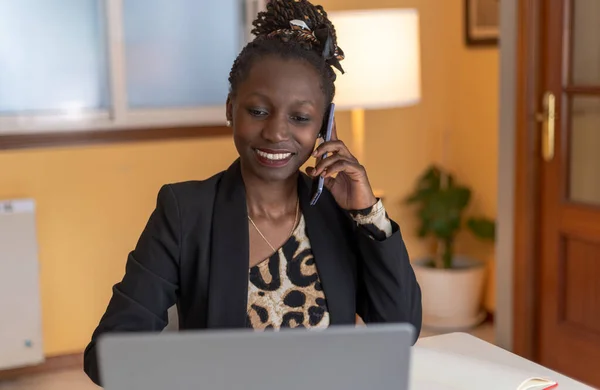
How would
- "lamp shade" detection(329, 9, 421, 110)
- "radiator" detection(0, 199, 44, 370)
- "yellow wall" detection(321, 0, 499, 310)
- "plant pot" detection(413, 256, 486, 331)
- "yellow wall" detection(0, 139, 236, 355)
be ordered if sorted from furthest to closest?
1. "yellow wall" detection(321, 0, 499, 310)
2. "plant pot" detection(413, 256, 486, 331)
3. "yellow wall" detection(0, 139, 236, 355)
4. "radiator" detection(0, 199, 44, 370)
5. "lamp shade" detection(329, 9, 421, 110)

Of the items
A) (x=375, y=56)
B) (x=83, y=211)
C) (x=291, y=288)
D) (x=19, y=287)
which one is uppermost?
(x=375, y=56)

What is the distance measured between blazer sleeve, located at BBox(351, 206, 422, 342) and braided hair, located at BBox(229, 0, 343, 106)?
22 centimetres

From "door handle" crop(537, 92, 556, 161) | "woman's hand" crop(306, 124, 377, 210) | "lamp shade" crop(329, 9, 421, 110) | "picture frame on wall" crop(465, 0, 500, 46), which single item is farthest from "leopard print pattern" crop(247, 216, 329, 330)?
"picture frame on wall" crop(465, 0, 500, 46)

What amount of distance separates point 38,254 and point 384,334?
116 inches

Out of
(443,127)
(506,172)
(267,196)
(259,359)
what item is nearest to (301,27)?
(267,196)

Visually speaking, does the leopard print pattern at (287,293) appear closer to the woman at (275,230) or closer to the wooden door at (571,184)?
the woman at (275,230)

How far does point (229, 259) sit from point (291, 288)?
0.11 meters

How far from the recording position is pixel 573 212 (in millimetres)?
3117

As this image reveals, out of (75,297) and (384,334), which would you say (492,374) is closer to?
(384,334)

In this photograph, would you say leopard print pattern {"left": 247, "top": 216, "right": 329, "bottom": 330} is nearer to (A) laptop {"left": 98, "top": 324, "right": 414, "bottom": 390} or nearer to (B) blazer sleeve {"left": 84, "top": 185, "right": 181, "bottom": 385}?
(B) blazer sleeve {"left": 84, "top": 185, "right": 181, "bottom": 385}

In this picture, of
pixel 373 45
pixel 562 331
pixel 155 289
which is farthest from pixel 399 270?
pixel 562 331

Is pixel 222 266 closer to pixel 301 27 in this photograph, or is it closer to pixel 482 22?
pixel 301 27

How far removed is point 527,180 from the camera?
330cm

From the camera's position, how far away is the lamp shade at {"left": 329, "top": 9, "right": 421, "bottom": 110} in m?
2.99
